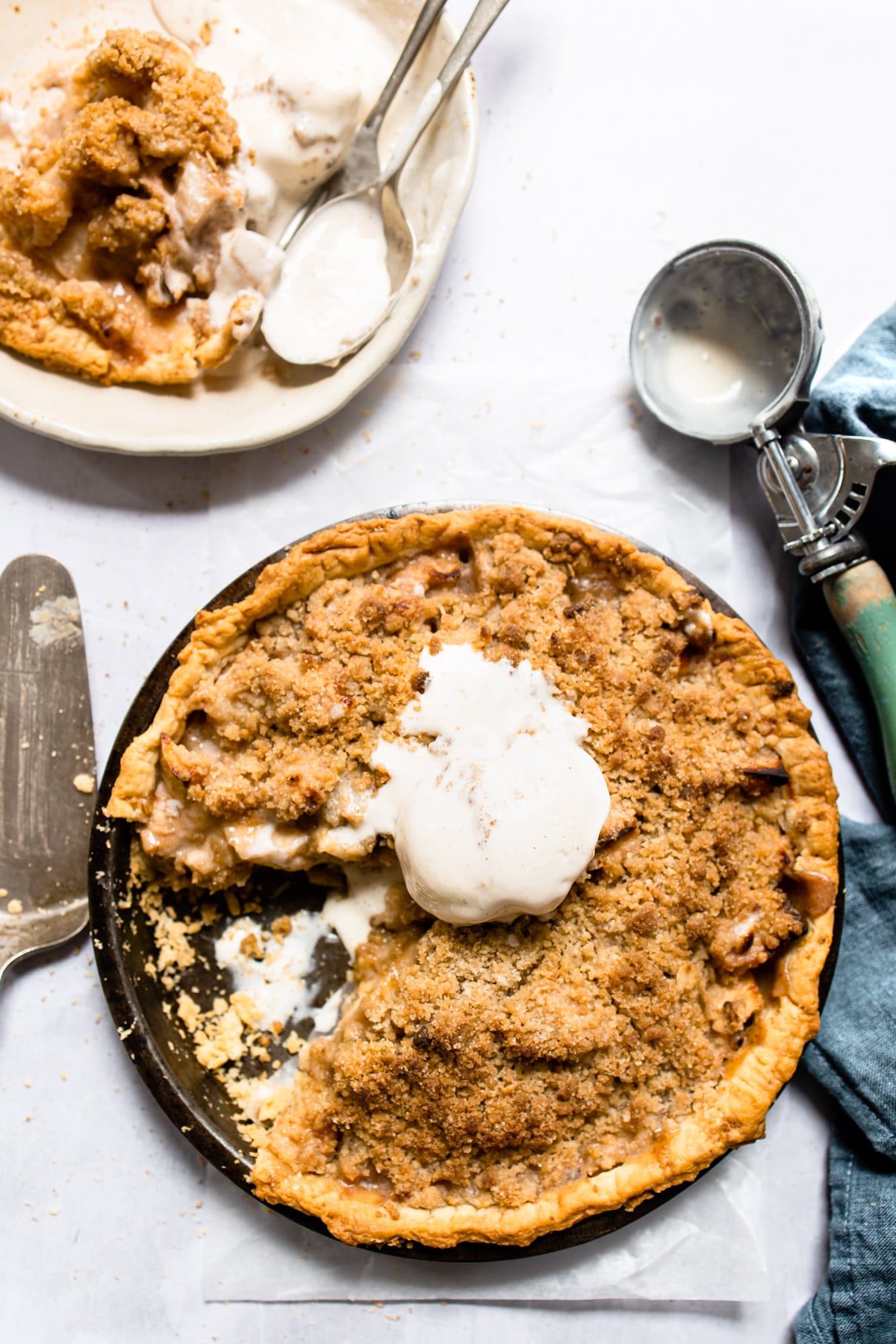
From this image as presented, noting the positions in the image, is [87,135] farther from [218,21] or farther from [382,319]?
[382,319]

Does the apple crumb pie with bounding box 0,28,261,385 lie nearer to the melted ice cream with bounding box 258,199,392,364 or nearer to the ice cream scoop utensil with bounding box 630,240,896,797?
the melted ice cream with bounding box 258,199,392,364

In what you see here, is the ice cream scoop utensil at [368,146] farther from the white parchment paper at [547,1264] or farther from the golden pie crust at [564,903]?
the white parchment paper at [547,1264]

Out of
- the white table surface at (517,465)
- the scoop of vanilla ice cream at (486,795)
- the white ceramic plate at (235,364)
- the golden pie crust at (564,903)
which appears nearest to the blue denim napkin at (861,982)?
the white table surface at (517,465)

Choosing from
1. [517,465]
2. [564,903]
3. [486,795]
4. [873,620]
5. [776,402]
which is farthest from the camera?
[517,465]

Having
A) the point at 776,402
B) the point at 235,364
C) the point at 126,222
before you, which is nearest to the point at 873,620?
the point at 776,402

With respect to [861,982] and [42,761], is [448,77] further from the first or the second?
[861,982]

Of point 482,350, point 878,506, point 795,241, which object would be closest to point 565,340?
point 482,350

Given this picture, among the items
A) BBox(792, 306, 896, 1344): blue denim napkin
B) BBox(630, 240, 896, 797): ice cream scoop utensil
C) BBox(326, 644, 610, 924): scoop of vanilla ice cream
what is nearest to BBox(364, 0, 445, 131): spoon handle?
BBox(630, 240, 896, 797): ice cream scoop utensil
